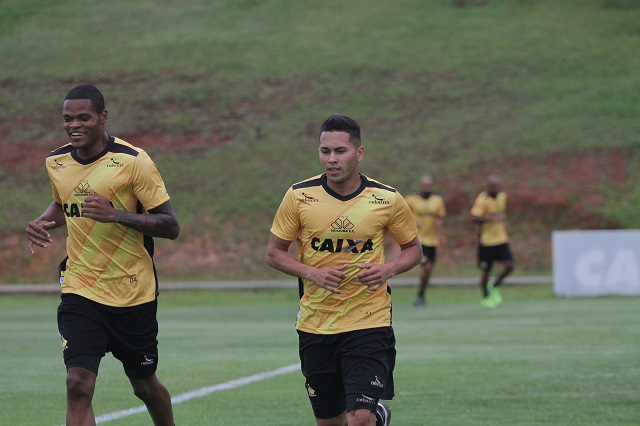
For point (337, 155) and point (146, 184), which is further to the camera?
point (146, 184)

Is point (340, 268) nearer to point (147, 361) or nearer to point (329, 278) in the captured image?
point (329, 278)

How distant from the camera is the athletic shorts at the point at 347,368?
7363mm

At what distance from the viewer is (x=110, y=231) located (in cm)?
799

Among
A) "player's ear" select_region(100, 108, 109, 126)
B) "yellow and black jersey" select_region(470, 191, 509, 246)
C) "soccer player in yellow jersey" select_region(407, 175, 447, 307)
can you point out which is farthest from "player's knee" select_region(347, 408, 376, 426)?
"yellow and black jersey" select_region(470, 191, 509, 246)

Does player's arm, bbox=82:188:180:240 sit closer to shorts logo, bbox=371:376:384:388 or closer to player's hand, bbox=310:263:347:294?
player's hand, bbox=310:263:347:294

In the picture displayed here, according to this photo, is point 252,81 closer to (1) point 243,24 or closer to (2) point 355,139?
(1) point 243,24

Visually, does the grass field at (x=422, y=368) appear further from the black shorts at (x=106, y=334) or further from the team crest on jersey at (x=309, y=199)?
the team crest on jersey at (x=309, y=199)

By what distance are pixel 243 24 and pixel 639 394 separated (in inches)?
1988

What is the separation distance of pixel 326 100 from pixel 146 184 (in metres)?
43.2

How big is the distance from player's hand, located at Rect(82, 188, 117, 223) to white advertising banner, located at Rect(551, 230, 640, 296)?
70.0 feet

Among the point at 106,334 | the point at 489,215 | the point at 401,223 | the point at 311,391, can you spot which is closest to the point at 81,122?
the point at 106,334

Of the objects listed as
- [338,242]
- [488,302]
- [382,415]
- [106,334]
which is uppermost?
[338,242]

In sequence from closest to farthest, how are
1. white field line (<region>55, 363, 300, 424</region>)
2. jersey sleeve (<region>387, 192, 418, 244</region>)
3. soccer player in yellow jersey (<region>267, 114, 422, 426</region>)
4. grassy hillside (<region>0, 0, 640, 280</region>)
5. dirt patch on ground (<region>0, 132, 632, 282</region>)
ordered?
soccer player in yellow jersey (<region>267, 114, 422, 426</region>) < jersey sleeve (<region>387, 192, 418, 244</region>) < white field line (<region>55, 363, 300, 424</region>) < dirt patch on ground (<region>0, 132, 632, 282</region>) < grassy hillside (<region>0, 0, 640, 280</region>)

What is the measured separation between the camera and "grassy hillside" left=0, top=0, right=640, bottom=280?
1705 inches
